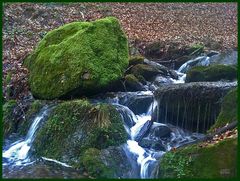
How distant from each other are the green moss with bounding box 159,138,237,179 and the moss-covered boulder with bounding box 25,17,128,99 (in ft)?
12.3

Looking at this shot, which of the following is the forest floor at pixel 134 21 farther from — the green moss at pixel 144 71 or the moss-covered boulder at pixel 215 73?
the moss-covered boulder at pixel 215 73

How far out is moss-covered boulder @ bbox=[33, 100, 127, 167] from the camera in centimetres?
890

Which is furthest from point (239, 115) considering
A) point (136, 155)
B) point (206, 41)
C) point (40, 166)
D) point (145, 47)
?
point (206, 41)

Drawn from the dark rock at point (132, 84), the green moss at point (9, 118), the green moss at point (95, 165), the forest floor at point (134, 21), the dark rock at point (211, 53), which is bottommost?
the green moss at point (95, 165)

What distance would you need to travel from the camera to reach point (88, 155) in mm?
8430

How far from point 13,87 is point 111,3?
10.8 metres

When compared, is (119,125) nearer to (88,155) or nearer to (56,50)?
(88,155)

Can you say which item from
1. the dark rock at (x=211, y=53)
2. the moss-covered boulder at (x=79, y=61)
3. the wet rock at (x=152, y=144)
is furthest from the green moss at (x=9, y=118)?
the dark rock at (x=211, y=53)

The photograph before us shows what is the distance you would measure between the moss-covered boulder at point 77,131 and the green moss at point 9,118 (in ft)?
3.40

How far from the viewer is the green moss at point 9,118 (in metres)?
10.2

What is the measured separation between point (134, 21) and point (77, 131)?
11.0m

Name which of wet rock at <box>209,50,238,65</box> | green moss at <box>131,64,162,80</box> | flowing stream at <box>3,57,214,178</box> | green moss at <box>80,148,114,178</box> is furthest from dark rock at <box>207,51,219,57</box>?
green moss at <box>80,148,114,178</box>

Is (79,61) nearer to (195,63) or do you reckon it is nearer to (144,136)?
(144,136)

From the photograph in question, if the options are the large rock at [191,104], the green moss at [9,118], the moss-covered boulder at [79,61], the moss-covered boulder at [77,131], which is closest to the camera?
the moss-covered boulder at [77,131]
